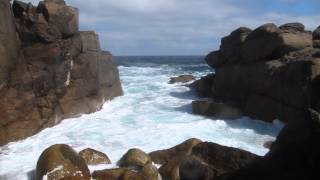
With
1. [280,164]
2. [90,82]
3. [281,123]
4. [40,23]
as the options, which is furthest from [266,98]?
[280,164]

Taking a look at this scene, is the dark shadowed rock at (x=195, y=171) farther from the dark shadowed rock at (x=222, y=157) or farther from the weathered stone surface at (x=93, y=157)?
the weathered stone surface at (x=93, y=157)

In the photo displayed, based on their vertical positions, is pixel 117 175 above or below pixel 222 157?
below

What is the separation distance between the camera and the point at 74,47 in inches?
633

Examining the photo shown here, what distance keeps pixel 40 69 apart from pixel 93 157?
4.79 m

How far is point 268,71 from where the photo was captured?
1617cm

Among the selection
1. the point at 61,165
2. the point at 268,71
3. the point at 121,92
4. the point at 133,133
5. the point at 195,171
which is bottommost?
the point at 133,133

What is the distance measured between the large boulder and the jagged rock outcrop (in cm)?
728

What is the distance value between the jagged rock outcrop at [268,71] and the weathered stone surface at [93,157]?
6281 millimetres

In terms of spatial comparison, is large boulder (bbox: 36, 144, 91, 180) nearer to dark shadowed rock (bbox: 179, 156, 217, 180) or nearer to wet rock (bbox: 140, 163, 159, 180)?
wet rock (bbox: 140, 163, 159, 180)

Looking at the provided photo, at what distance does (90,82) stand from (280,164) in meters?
12.7

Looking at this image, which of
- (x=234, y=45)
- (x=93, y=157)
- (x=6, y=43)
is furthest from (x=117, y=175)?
(x=234, y=45)

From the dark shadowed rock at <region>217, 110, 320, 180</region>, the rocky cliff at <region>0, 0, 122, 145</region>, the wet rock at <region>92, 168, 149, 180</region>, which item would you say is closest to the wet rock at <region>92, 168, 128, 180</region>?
the wet rock at <region>92, 168, 149, 180</region>

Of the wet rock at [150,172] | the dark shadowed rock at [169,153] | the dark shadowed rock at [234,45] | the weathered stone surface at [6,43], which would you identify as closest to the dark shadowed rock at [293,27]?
the dark shadowed rock at [234,45]

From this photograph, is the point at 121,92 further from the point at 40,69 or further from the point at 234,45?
the point at 40,69
